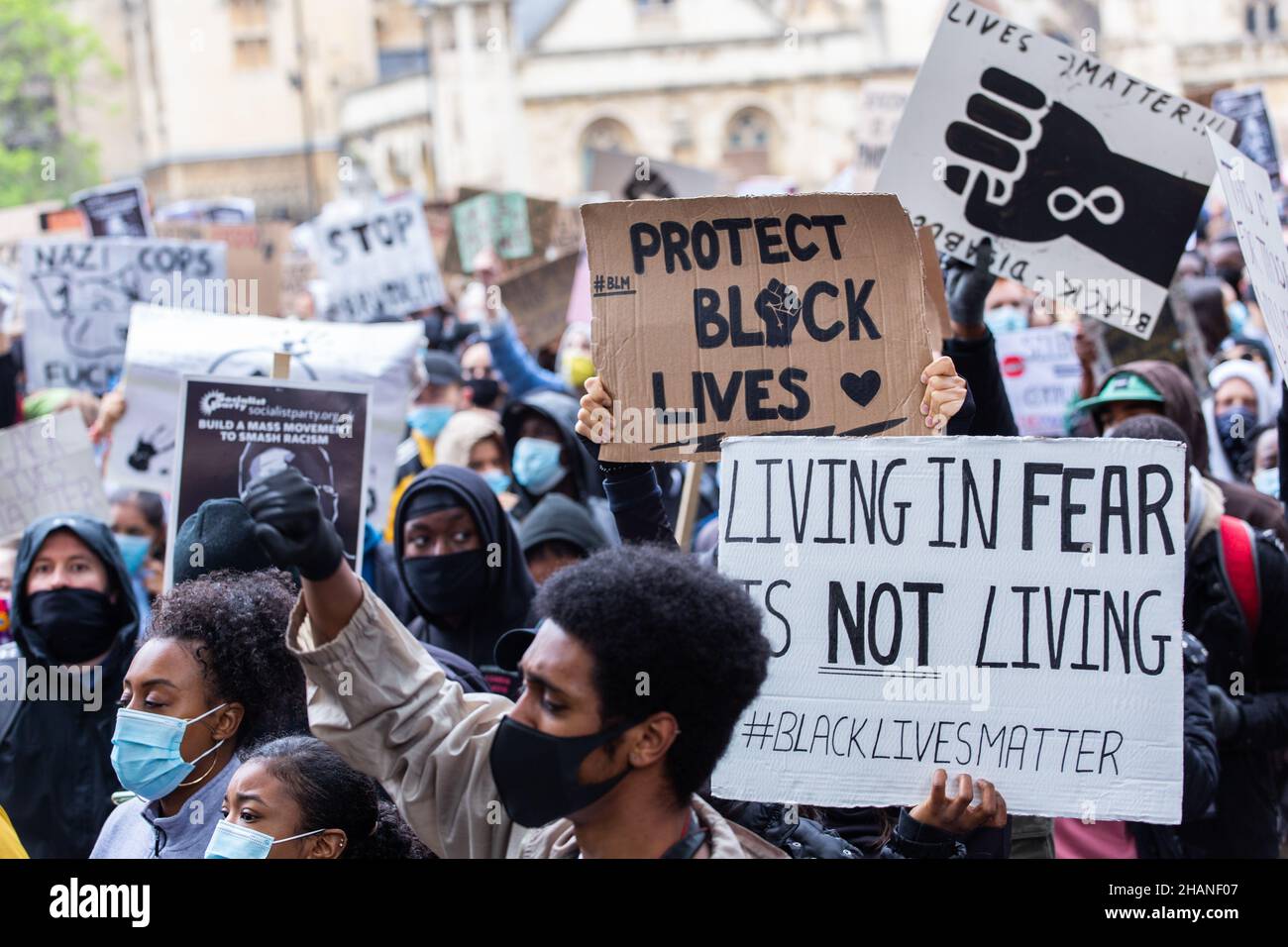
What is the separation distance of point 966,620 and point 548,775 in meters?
0.88

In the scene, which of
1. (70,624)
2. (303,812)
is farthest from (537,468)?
(303,812)

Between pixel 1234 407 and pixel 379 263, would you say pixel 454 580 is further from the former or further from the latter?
pixel 379 263

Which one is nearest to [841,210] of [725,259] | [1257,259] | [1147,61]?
[725,259]

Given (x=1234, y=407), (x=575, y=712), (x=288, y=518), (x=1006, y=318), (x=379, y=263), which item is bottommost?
(x=575, y=712)

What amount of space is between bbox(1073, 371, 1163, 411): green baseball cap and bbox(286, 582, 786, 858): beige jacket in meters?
2.70

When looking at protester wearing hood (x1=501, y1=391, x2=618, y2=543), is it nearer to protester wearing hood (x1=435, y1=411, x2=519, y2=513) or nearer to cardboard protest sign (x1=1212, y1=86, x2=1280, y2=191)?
protester wearing hood (x1=435, y1=411, x2=519, y2=513)

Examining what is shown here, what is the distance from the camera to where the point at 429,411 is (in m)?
7.97

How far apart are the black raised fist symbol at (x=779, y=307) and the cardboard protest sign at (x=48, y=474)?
10.3 feet

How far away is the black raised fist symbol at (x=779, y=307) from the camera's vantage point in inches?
146

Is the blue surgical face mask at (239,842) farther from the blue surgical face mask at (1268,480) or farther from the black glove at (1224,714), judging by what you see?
the blue surgical face mask at (1268,480)

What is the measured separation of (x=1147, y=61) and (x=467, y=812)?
5233cm

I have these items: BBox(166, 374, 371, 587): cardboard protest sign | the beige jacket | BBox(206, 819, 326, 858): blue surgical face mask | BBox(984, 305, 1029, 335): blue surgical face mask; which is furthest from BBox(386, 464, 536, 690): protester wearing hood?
BBox(984, 305, 1029, 335): blue surgical face mask

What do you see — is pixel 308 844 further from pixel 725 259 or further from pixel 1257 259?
pixel 1257 259
